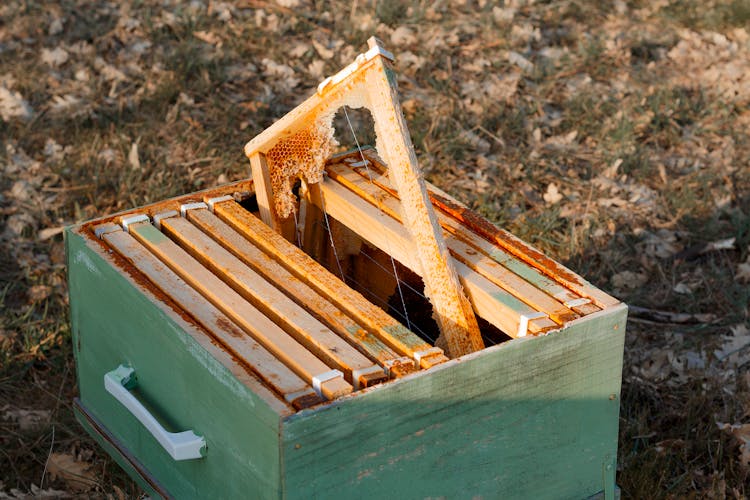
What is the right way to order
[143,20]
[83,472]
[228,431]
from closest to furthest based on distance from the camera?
[228,431], [83,472], [143,20]

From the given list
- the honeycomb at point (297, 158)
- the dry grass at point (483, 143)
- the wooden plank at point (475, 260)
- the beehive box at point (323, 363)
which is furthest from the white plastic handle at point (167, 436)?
the wooden plank at point (475, 260)

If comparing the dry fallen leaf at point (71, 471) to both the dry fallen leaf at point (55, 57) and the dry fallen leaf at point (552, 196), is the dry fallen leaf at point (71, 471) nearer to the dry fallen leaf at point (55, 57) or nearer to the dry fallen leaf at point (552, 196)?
the dry fallen leaf at point (552, 196)

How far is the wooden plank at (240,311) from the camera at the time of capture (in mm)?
2557

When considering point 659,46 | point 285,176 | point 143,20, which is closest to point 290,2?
point 143,20

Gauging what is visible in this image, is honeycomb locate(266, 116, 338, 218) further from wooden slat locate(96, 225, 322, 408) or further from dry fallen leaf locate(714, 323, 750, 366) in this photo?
dry fallen leaf locate(714, 323, 750, 366)

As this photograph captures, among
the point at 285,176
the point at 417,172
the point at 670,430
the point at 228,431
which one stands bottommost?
the point at 670,430

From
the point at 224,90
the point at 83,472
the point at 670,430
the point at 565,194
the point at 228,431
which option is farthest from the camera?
the point at 224,90

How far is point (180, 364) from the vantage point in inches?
111

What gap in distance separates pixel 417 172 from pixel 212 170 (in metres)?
2.66

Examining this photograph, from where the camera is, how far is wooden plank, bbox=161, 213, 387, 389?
8.48 ft

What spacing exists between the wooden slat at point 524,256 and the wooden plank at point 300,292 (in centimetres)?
54

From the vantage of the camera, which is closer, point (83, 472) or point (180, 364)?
point (180, 364)

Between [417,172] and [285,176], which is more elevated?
[417,172]

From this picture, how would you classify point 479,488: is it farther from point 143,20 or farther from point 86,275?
point 143,20
